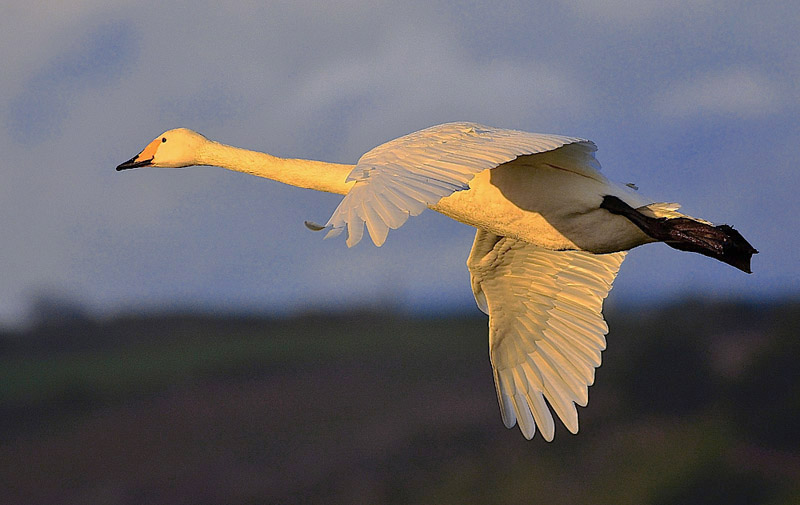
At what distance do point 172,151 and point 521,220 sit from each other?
10.7ft

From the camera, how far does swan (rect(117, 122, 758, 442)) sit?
5652 mm

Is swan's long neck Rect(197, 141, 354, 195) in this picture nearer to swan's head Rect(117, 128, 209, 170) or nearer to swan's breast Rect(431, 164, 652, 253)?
swan's head Rect(117, 128, 209, 170)

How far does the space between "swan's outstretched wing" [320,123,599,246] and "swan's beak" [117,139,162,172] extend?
11.5 feet

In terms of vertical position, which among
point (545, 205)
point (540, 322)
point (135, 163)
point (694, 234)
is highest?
point (135, 163)

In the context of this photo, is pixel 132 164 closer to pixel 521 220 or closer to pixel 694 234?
pixel 521 220

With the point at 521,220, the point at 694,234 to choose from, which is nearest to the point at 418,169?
the point at 521,220

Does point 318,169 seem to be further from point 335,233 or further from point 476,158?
point 335,233

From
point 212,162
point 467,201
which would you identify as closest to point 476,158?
point 467,201

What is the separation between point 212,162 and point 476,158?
3688mm

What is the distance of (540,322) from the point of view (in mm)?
10055

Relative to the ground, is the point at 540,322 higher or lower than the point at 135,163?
lower

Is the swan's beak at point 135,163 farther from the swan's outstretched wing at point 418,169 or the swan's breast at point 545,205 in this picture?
the swan's outstretched wing at point 418,169

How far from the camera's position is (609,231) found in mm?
8023

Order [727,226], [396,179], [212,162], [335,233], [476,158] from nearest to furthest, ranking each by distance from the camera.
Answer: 1. [335,233]
2. [396,179]
3. [476,158]
4. [727,226]
5. [212,162]
